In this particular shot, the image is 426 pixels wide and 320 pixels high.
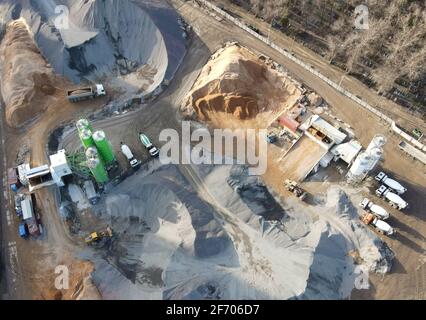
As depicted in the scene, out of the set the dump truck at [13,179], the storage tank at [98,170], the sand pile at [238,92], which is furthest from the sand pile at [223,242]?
the dump truck at [13,179]

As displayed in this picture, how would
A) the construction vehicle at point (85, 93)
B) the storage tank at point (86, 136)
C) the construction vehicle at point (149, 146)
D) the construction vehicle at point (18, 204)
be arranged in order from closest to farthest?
the storage tank at point (86, 136) < the construction vehicle at point (18, 204) < the construction vehicle at point (149, 146) < the construction vehicle at point (85, 93)

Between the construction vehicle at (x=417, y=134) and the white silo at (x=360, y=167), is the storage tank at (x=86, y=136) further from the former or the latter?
the construction vehicle at (x=417, y=134)

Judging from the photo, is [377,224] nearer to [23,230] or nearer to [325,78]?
[325,78]

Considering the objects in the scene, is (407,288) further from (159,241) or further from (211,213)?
(159,241)

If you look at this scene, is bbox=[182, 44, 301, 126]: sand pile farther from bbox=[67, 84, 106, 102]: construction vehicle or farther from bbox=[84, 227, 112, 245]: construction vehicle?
bbox=[84, 227, 112, 245]: construction vehicle

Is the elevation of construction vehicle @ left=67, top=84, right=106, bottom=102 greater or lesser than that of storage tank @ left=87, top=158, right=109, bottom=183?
greater

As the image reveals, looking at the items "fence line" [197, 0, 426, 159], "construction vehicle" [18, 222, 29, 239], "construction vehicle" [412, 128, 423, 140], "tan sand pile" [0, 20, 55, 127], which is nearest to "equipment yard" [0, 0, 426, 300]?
"construction vehicle" [18, 222, 29, 239]
